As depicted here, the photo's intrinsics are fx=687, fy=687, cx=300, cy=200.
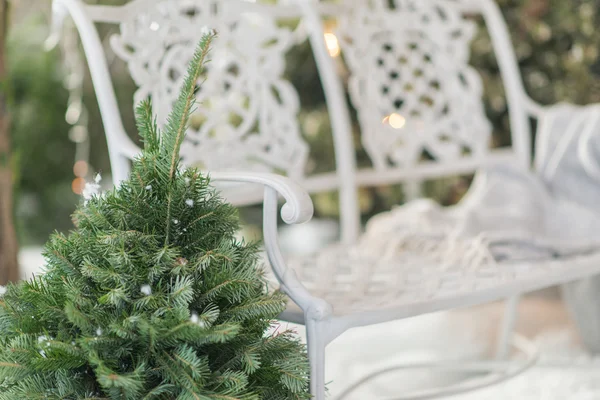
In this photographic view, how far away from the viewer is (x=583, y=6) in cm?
266

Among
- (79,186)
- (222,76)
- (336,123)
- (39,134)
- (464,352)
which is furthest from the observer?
(39,134)

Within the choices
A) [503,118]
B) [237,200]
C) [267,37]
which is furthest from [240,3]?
[503,118]

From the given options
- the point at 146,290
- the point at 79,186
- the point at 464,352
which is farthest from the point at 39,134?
the point at 146,290

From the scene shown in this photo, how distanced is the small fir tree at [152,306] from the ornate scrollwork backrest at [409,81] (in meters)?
0.91

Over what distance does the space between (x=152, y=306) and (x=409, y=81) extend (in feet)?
3.98

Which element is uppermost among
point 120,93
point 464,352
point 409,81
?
point 120,93

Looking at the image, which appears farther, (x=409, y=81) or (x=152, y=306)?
(x=409, y=81)

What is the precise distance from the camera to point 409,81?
190cm

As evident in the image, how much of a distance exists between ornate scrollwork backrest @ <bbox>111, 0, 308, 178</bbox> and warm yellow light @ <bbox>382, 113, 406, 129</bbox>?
0.96 feet

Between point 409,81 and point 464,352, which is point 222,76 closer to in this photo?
point 409,81

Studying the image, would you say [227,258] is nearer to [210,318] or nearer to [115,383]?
[210,318]

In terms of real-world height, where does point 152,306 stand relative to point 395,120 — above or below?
below

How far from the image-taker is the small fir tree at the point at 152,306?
2.84 feet

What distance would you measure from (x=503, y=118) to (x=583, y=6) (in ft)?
1.72
